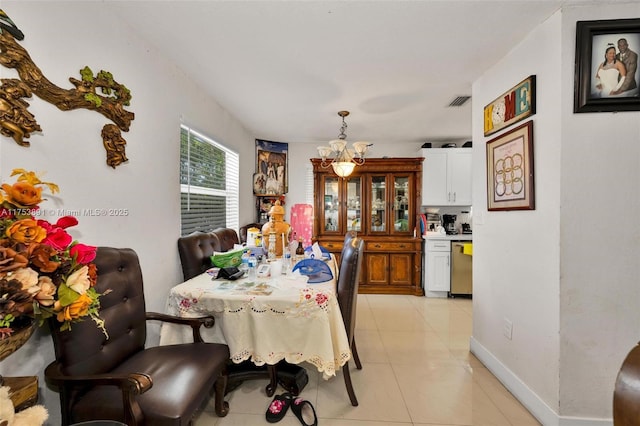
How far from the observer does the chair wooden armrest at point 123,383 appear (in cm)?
105

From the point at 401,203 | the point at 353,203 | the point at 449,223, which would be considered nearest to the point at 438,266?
the point at 449,223

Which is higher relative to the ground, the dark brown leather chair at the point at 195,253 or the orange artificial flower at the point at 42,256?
the orange artificial flower at the point at 42,256

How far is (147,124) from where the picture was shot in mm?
1878

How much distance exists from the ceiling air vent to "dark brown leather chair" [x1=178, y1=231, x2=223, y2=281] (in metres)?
2.90

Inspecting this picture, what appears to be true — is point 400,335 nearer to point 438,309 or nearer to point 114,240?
point 438,309

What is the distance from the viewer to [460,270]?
155 inches

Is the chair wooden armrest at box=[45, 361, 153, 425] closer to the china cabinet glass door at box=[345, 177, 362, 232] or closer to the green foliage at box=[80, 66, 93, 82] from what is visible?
the green foliage at box=[80, 66, 93, 82]

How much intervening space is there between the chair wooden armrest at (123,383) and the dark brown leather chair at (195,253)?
3.59 feet

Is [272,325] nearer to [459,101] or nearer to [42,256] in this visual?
[42,256]

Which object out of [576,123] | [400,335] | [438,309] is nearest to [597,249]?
[576,123]

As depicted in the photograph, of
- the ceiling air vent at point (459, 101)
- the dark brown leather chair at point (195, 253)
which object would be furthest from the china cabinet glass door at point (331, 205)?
the dark brown leather chair at point (195, 253)

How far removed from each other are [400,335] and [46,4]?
3.48 m

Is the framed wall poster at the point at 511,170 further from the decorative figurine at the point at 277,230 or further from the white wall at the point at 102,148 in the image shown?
the white wall at the point at 102,148

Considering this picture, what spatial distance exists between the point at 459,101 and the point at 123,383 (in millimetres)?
3449
